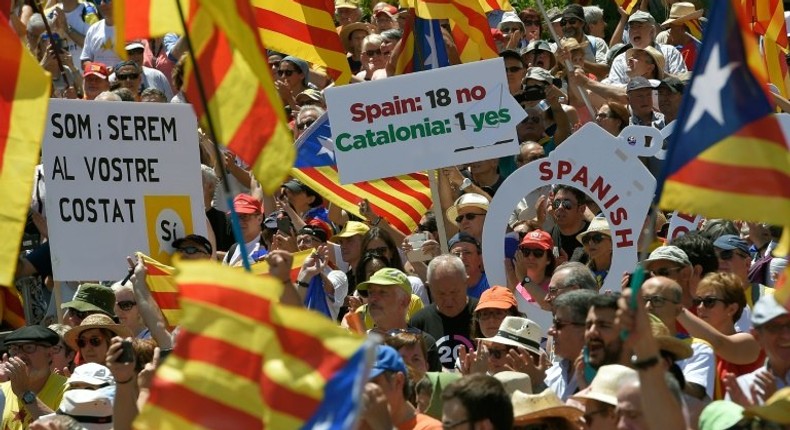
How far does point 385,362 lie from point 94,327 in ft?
11.0

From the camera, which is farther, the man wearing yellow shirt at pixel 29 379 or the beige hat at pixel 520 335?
the man wearing yellow shirt at pixel 29 379

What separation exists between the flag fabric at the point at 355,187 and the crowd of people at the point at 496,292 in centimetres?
10

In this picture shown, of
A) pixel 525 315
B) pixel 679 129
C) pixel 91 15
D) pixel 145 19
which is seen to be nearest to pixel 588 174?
pixel 525 315

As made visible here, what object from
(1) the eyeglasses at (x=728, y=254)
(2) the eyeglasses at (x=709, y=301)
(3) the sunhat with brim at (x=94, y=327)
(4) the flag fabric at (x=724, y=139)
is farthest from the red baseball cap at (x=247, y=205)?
(4) the flag fabric at (x=724, y=139)

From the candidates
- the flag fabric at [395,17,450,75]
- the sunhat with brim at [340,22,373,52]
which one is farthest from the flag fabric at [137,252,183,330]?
the sunhat with brim at [340,22,373,52]

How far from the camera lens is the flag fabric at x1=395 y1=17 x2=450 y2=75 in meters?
12.9

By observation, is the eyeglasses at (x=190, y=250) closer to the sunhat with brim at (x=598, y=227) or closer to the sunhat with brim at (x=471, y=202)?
the sunhat with brim at (x=471, y=202)

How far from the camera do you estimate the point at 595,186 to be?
10.1m

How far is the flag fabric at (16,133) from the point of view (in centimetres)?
702

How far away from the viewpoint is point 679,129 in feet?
19.9

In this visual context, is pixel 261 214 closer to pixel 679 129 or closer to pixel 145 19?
pixel 145 19

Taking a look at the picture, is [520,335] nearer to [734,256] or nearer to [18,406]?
[734,256]

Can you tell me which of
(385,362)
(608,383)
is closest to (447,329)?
(385,362)

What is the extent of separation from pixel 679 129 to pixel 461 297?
371 cm
